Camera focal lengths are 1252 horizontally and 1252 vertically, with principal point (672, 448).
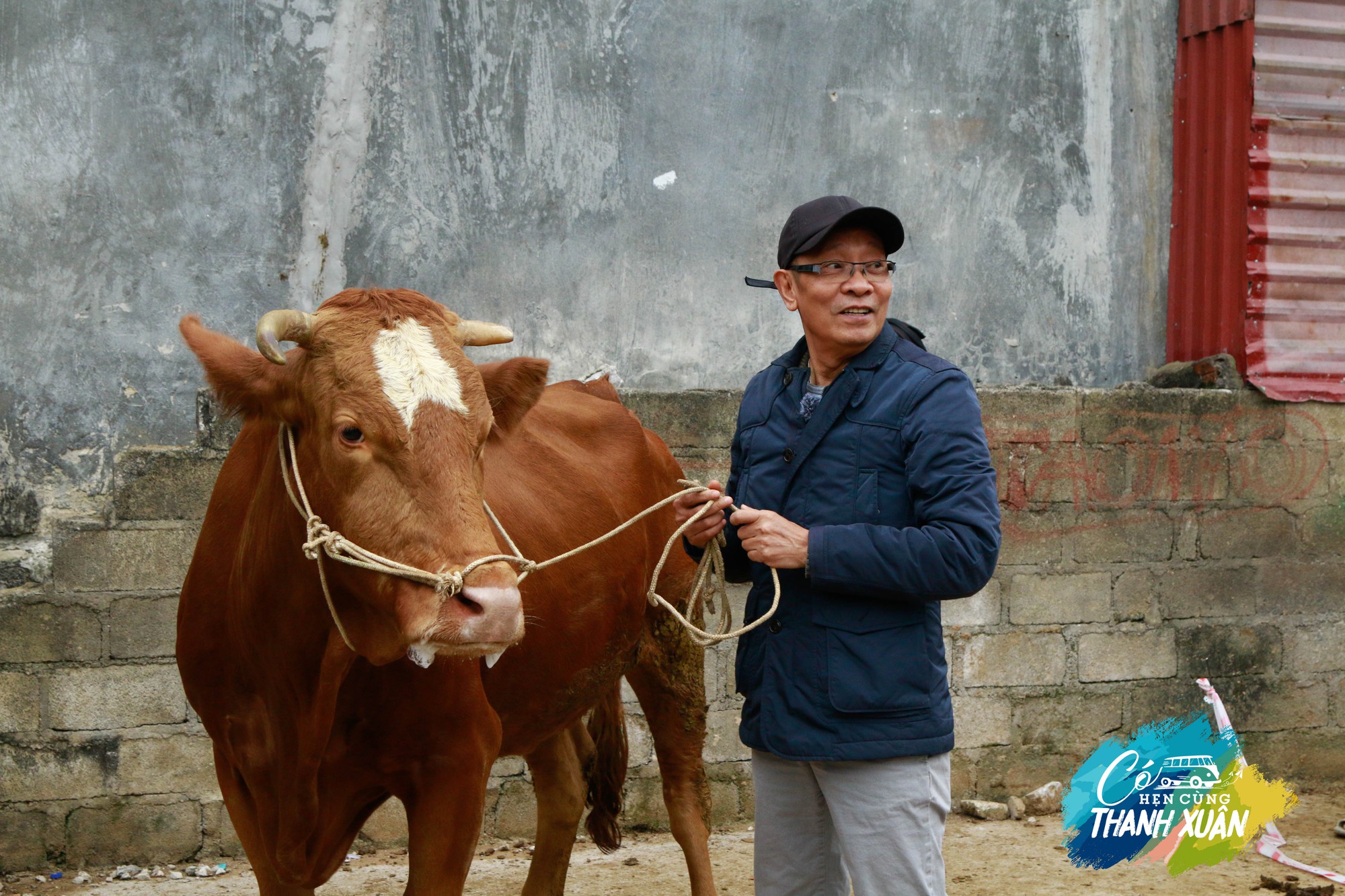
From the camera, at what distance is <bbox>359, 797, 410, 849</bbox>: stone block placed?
16.0 ft

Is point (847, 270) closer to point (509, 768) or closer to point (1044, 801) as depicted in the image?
point (509, 768)

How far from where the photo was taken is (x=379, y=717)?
279cm

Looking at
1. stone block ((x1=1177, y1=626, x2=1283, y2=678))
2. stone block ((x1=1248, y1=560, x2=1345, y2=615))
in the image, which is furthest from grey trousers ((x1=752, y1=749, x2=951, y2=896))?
stone block ((x1=1248, y1=560, x2=1345, y2=615))

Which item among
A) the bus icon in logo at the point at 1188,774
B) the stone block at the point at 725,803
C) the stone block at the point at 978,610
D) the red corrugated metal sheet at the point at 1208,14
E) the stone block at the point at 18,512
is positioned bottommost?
the stone block at the point at 725,803

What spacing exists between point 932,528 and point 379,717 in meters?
1.30

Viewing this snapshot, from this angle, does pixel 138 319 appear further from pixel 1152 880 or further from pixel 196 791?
pixel 1152 880

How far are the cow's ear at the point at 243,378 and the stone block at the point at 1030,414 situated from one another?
3703 mm

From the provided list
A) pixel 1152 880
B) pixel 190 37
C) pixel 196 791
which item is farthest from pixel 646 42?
pixel 1152 880

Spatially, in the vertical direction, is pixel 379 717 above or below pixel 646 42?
below

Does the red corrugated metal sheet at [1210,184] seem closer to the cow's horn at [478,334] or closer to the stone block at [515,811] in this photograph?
the stone block at [515,811]

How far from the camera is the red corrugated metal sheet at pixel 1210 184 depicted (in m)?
6.00

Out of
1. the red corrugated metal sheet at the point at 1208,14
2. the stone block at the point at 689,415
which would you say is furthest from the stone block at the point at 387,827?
the red corrugated metal sheet at the point at 1208,14

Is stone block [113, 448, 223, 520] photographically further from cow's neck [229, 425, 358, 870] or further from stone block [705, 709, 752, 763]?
stone block [705, 709, 752, 763]

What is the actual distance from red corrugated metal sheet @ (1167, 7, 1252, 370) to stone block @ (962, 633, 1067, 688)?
66.1 inches
